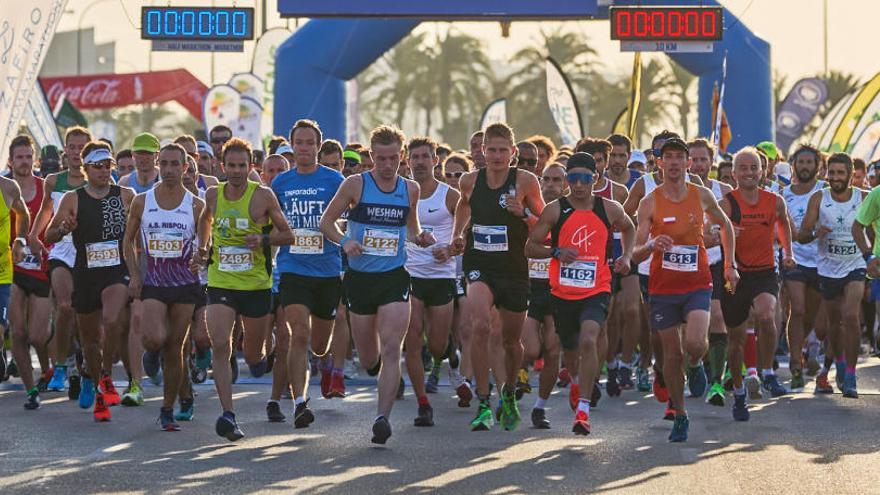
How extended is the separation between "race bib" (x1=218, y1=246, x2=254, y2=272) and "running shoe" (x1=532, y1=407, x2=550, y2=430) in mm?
2092

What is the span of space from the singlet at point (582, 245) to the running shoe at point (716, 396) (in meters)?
2.41

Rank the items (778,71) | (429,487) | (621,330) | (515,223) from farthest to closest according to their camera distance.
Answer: (778,71) → (621,330) → (515,223) → (429,487)

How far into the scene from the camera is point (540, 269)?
12.9 meters

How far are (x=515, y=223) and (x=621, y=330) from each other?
3.53 m

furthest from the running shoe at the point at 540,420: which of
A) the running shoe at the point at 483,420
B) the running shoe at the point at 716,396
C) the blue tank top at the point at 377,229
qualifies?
the running shoe at the point at 716,396

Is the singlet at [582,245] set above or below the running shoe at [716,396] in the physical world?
above

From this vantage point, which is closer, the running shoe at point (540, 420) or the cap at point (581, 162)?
the cap at point (581, 162)

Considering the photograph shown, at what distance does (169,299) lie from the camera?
38.0 feet

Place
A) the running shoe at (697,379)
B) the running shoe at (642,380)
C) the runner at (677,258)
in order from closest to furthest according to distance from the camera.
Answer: the runner at (677,258)
the running shoe at (697,379)
the running shoe at (642,380)

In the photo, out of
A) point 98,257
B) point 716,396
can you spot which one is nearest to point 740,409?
point 716,396

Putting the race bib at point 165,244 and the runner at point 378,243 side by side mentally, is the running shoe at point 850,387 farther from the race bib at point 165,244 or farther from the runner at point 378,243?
the race bib at point 165,244

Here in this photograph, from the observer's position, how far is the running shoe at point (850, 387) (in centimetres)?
1426

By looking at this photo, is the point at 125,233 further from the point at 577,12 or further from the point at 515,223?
the point at 577,12

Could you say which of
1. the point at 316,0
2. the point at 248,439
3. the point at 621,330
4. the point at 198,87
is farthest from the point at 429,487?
the point at 198,87
